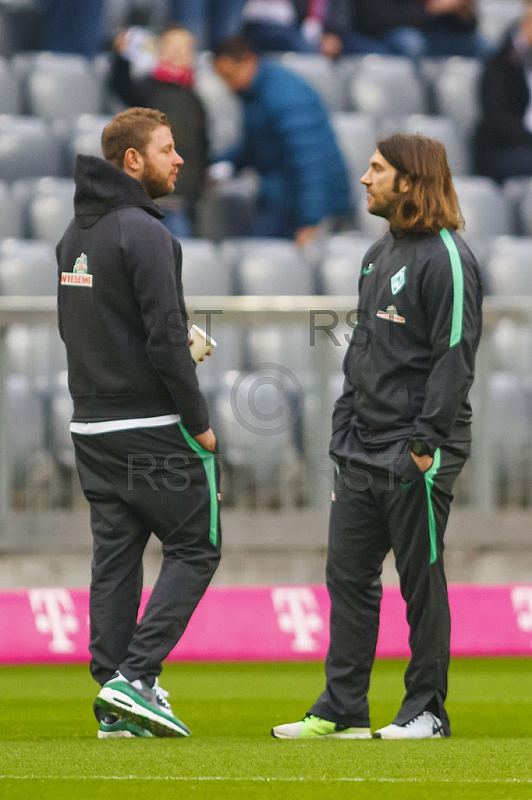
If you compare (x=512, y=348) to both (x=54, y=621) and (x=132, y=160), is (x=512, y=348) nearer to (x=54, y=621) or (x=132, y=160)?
(x=54, y=621)

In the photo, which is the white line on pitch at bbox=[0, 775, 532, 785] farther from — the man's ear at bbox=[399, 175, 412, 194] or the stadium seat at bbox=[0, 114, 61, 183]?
the stadium seat at bbox=[0, 114, 61, 183]

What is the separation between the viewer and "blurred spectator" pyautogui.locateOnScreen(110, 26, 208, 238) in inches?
342

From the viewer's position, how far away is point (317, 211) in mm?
9102

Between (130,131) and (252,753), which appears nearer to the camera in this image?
(252,753)

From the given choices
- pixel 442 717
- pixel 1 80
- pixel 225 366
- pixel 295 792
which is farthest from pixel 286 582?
pixel 1 80

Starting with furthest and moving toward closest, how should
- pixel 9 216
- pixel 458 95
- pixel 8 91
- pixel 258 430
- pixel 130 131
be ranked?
pixel 458 95
pixel 8 91
pixel 9 216
pixel 258 430
pixel 130 131

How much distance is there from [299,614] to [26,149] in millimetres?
3862

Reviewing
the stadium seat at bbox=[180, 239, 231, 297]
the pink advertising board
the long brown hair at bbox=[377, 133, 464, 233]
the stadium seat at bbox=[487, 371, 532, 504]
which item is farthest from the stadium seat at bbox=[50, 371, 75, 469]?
the long brown hair at bbox=[377, 133, 464, 233]

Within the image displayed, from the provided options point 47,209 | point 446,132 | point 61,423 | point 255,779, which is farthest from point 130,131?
point 446,132

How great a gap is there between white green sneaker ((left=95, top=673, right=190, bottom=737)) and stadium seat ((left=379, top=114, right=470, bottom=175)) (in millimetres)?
6487

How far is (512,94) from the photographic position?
9.94 meters

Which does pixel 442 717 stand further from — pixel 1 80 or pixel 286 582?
pixel 1 80

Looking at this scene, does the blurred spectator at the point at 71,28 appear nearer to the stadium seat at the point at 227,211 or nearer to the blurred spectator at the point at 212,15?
the blurred spectator at the point at 212,15

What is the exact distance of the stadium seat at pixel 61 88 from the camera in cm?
962
